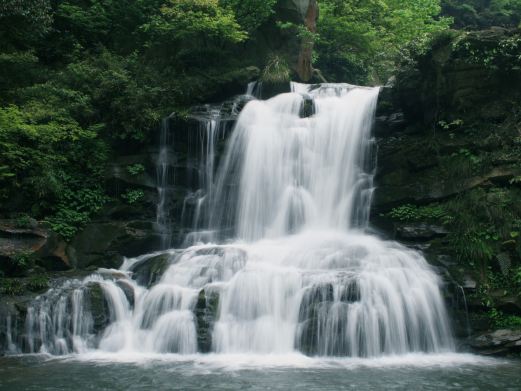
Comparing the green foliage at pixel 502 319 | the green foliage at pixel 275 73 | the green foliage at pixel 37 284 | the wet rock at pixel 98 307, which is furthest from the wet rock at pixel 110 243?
the green foliage at pixel 502 319

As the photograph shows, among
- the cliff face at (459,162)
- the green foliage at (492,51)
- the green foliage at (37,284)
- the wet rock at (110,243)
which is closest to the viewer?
the green foliage at (37,284)

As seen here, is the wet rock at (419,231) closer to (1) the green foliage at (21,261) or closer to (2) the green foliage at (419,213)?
(2) the green foliage at (419,213)

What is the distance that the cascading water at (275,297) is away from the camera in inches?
417

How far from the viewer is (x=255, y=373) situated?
29.3 feet

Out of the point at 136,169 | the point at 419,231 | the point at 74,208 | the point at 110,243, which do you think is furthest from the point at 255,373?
the point at 136,169

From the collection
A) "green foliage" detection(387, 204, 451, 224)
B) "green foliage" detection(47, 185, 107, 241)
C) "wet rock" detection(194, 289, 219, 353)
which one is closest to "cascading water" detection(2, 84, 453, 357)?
"wet rock" detection(194, 289, 219, 353)

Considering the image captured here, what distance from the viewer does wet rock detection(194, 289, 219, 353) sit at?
10617 millimetres

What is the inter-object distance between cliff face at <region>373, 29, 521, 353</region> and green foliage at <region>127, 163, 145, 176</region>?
24.3ft

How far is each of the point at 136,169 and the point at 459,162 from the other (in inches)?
384

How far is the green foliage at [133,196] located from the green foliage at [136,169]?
61 centimetres

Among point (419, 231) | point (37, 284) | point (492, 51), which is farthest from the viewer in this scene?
point (492, 51)

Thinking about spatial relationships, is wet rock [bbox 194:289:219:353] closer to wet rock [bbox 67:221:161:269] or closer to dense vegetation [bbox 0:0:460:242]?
wet rock [bbox 67:221:161:269]

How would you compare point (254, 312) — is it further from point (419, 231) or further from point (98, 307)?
point (419, 231)

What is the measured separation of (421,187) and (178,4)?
37.2 ft
